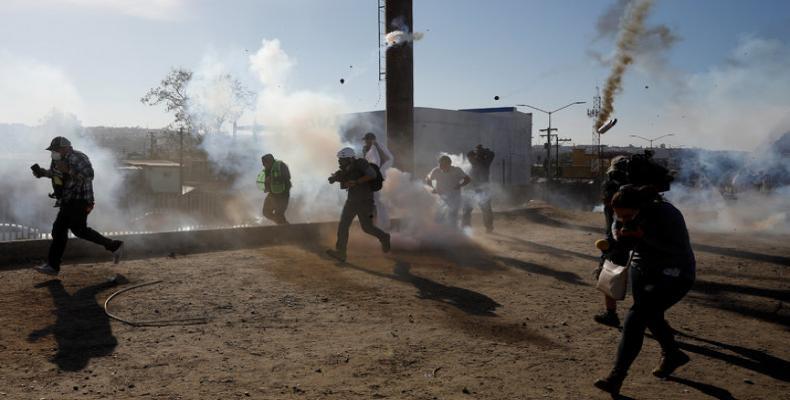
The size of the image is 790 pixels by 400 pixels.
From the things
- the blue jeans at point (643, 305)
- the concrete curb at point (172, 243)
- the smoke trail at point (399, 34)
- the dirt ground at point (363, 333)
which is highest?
the smoke trail at point (399, 34)

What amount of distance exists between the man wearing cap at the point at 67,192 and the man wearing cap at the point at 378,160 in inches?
183

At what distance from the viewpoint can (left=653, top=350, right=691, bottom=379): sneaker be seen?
165 inches

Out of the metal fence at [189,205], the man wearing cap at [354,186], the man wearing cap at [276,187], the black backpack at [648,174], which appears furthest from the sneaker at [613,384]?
the metal fence at [189,205]

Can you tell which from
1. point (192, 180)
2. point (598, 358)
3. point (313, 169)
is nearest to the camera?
point (598, 358)

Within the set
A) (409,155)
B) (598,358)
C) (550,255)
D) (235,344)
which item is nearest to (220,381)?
(235,344)

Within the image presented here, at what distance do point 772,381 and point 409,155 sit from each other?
10.7 metres

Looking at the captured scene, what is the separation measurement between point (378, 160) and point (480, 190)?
11.5 ft

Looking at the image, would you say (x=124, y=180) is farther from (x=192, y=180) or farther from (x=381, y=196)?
(x=381, y=196)

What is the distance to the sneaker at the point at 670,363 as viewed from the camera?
13.8 ft

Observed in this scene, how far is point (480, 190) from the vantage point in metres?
13.3

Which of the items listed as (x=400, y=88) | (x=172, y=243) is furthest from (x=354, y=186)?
(x=400, y=88)

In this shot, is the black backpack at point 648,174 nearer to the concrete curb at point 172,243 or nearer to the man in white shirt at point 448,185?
the man in white shirt at point 448,185

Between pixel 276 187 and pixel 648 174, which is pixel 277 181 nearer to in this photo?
pixel 276 187

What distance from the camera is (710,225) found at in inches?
627
